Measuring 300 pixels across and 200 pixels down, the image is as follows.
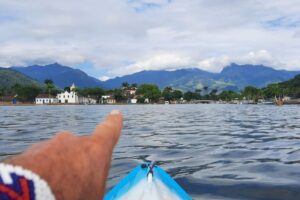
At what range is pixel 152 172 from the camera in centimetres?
430

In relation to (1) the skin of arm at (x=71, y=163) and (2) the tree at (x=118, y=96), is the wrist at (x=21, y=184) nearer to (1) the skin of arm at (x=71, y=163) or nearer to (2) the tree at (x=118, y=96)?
(1) the skin of arm at (x=71, y=163)

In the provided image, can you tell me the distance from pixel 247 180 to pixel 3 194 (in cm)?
661

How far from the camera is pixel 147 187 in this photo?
413 cm

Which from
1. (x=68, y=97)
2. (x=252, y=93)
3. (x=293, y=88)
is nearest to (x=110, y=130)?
(x=293, y=88)

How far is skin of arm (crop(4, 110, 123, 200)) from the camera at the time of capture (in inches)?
49.5

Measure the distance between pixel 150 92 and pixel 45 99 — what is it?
51977 millimetres

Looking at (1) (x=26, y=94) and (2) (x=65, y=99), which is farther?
(2) (x=65, y=99)

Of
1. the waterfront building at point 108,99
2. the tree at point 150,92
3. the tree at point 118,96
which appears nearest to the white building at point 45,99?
the waterfront building at point 108,99

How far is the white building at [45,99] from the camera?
6417 inches

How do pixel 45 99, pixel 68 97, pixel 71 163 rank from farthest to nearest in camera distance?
pixel 68 97 → pixel 45 99 → pixel 71 163

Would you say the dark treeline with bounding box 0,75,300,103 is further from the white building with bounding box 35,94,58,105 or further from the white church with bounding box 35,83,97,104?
the white building with bounding box 35,94,58,105

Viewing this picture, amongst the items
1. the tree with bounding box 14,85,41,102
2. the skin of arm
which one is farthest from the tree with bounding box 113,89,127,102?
the skin of arm

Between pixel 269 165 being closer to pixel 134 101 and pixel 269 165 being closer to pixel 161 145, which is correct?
pixel 161 145

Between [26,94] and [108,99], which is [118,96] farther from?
[26,94]
